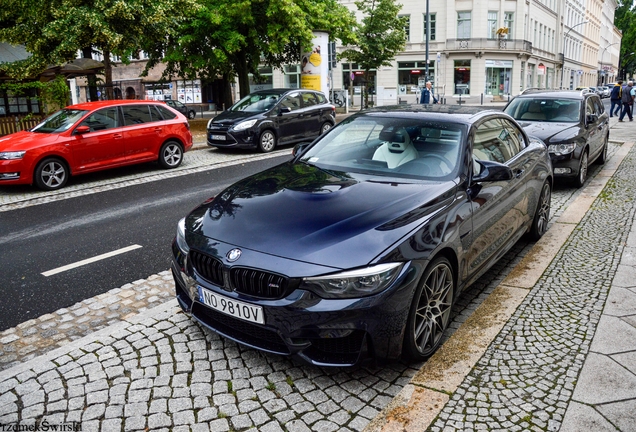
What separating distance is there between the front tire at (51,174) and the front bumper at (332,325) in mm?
8144

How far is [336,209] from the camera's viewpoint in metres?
3.68

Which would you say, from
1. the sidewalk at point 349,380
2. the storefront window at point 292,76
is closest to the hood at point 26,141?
the sidewalk at point 349,380

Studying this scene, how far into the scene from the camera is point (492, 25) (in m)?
50.9

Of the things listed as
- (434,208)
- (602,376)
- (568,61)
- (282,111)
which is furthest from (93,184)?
(568,61)

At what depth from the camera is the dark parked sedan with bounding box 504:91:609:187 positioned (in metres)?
9.20

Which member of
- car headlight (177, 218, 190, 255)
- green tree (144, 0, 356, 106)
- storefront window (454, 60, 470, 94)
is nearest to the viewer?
car headlight (177, 218, 190, 255)

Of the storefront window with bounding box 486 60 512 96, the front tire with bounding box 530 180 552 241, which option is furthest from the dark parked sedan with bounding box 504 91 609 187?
the storefront window with bounding box 486 60 512 96

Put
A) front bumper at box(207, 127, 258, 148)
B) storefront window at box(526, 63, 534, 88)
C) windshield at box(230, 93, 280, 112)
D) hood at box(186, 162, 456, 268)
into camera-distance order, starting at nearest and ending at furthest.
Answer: hood at box(186, 162, 456, 268), front bumper at box(207, 127, 258, 148), windshield at box(230, 93, 280, 112), storefront window at box(526, 63, 534, 88)

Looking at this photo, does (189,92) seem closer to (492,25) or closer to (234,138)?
(492,25)

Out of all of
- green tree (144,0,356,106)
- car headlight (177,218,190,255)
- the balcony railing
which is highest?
the balcony railing

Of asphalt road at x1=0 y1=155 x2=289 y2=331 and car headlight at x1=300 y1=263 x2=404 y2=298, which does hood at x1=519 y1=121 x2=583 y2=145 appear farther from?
car headlight at x1=300 y1=263 x2=404 y2=298

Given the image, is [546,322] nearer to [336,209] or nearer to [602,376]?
[602,376]

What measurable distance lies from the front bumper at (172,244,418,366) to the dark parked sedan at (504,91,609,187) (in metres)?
7.03

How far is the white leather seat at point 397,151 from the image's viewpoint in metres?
4.59
